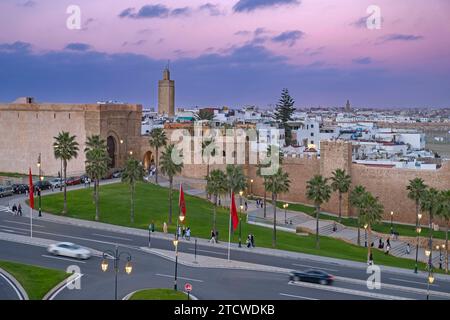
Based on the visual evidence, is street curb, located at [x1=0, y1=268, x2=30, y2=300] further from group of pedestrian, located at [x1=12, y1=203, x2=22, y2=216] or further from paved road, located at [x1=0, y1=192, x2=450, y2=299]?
group of pedestrian, located at [x1=12, y1=203, x2=22, y2=216]

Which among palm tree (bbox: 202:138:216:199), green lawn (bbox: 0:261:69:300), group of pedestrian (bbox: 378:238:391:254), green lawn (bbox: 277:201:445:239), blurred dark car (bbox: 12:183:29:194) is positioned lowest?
group of pedestrian (bbox: 378:238:391:254)

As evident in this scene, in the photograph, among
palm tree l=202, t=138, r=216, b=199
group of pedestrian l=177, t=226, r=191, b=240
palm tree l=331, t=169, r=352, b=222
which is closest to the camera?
group of pedestrian l=177, t=226, r=191, b=240

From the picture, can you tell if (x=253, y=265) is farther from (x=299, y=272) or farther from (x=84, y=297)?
(x=84, y=297)

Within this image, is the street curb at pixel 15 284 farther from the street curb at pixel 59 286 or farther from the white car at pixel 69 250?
the white car at pixel 69 250

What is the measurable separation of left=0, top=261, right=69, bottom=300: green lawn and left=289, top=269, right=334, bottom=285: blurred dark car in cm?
1193

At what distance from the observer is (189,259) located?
3591 centimetres

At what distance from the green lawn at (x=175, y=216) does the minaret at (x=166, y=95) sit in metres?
66.4

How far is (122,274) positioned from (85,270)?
2.19 metres

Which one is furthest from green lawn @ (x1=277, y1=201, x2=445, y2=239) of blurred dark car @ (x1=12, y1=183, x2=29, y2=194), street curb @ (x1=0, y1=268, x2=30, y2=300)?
street curb @ (x1=0, y1=268, x2=30, y2=300)

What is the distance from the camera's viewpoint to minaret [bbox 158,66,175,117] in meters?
122

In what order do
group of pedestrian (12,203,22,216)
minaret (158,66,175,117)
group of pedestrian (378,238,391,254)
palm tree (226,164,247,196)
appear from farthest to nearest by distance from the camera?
1. minaret (158,66,175,117)
2. palm tree (226,164,247,196)
3. group of pedestrian (378,238,391,254)
4. group of pedestrian (12,203,22,216)

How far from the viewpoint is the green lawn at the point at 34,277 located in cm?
2828

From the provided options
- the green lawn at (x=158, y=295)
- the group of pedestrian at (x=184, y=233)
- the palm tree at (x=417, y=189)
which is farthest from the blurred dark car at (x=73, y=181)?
the green lawn at (x=158, y=295)
